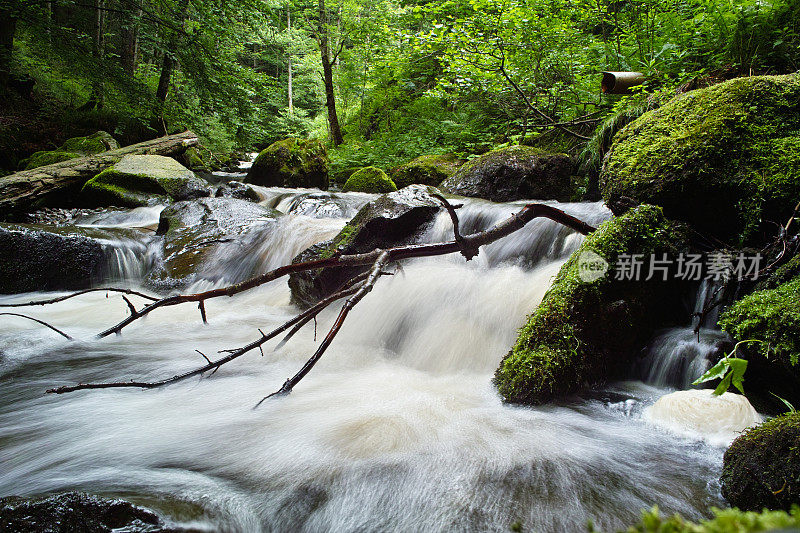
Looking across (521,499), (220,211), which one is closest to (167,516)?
(521,499)

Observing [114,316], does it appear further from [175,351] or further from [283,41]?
[283,41]

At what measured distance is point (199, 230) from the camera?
23.7 ft

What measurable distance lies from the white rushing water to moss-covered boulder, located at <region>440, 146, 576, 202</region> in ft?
11.6

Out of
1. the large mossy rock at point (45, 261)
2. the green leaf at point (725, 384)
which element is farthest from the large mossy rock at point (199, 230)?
the green leaf at point (725, 384)

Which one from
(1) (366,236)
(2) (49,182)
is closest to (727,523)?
(1) (366,236)

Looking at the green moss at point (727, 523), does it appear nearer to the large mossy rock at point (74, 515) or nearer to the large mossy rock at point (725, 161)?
the large mossy rock at point (74, 515)

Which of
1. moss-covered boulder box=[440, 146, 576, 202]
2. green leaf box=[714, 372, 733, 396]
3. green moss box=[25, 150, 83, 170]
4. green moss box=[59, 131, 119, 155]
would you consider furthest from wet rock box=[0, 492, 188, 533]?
green moss box=[59, 131, 119, 155]

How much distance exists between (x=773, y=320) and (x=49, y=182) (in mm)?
11032

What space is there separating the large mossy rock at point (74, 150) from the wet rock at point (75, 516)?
39.5 ft

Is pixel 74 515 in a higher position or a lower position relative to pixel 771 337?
lower

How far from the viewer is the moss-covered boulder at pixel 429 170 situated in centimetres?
1021

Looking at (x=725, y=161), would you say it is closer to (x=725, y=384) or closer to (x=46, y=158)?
(x=725, y=384)

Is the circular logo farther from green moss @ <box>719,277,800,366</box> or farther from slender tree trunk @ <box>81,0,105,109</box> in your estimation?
slender tree trunk @ <box>81,0,105,109</box>

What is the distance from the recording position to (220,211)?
25.4 ft
